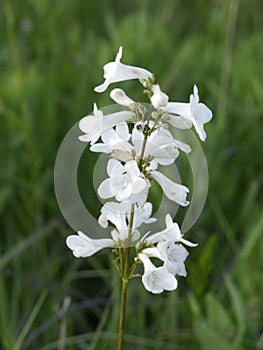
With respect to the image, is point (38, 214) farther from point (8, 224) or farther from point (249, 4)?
point (249, 4)

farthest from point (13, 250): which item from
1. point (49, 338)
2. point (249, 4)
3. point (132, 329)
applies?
point (249, 4)

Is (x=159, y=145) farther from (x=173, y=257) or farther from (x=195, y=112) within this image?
(x=173, y=257)

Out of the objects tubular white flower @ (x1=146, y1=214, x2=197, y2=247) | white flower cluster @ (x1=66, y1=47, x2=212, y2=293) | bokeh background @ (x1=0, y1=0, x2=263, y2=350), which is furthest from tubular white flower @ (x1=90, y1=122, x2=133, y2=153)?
bokeh background @ (x1=0, y1=0, x2=263, y2=350)

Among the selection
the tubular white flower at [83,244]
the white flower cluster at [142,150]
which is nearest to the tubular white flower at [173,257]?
the white flower cluster at [142,150]

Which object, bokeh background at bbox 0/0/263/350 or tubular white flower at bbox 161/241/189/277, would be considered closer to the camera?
tubular white flower at bbox 161/241/189/277

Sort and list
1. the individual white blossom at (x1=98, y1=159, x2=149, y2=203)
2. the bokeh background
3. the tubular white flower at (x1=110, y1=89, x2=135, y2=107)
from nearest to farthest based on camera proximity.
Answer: the individual white blossom at (x1=98, y1=159, x2=149, y2=203) → the tubular white flower at (x1=110, y1=89, x2=135, y2=107) → the bokeh background

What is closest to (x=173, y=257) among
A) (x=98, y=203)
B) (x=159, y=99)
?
(x=159, y=99)

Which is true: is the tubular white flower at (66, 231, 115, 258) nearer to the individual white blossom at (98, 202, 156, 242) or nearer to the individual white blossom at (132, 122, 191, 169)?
the individual white blossom at (98, 202, 156, 242)
